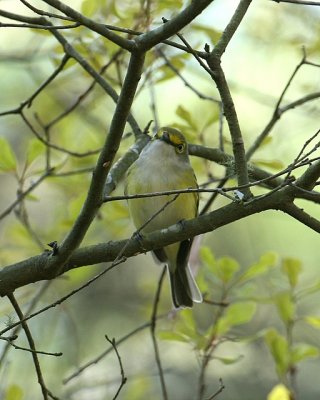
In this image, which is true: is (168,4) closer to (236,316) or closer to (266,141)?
(266,141)

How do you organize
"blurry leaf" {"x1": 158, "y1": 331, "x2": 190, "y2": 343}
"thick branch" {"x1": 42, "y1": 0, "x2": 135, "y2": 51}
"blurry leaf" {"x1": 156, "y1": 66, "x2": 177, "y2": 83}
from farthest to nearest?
"blurry leaf" {"x1": 156, "y1": 66, "x2": 177, "y2": 83}
"blurry leaf" {"x1": 158, "y1": 331, "x2": 190, "y2": 343}
"thick branch" {"x1": 42, "y1": 0, "x2": 135, "y2": 51}

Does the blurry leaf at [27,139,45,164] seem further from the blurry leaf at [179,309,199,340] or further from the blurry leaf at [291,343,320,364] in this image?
the blurry leaf at [291,343,320,364]

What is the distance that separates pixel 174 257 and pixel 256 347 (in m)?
2.01

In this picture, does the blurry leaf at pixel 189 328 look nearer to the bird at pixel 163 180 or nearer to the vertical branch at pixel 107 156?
the bird at pixel 163 180

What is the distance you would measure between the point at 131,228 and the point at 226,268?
2.62 m

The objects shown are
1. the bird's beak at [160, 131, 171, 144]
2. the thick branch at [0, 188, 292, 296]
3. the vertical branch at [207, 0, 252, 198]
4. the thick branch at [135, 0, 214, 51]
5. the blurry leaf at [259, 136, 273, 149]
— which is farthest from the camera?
the bird's beak at [160, 131, 171, 144]

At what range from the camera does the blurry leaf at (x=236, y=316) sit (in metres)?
4.27

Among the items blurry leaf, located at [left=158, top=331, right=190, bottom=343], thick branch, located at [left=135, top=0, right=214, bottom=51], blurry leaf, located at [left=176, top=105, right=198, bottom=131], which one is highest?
blurry leaf, located at [left=176, top=105, right=198, bottom=131]

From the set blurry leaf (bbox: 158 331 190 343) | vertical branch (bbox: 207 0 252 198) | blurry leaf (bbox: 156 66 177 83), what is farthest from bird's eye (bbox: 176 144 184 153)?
vertical branch (bbox: 207 0 252 198)

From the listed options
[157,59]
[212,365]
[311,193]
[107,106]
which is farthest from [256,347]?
[311,193]

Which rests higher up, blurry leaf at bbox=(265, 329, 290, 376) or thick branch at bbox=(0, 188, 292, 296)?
thick branch at bbox=(0, 188, 292, 296)

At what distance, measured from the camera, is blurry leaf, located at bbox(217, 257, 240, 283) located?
171 inches

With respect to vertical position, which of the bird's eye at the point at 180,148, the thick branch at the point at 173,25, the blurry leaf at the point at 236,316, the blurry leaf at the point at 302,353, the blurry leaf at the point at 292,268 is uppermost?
the bird's eye at the point at 180,148

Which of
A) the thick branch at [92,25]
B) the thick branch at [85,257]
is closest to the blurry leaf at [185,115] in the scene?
the thick branch at [85,257]
